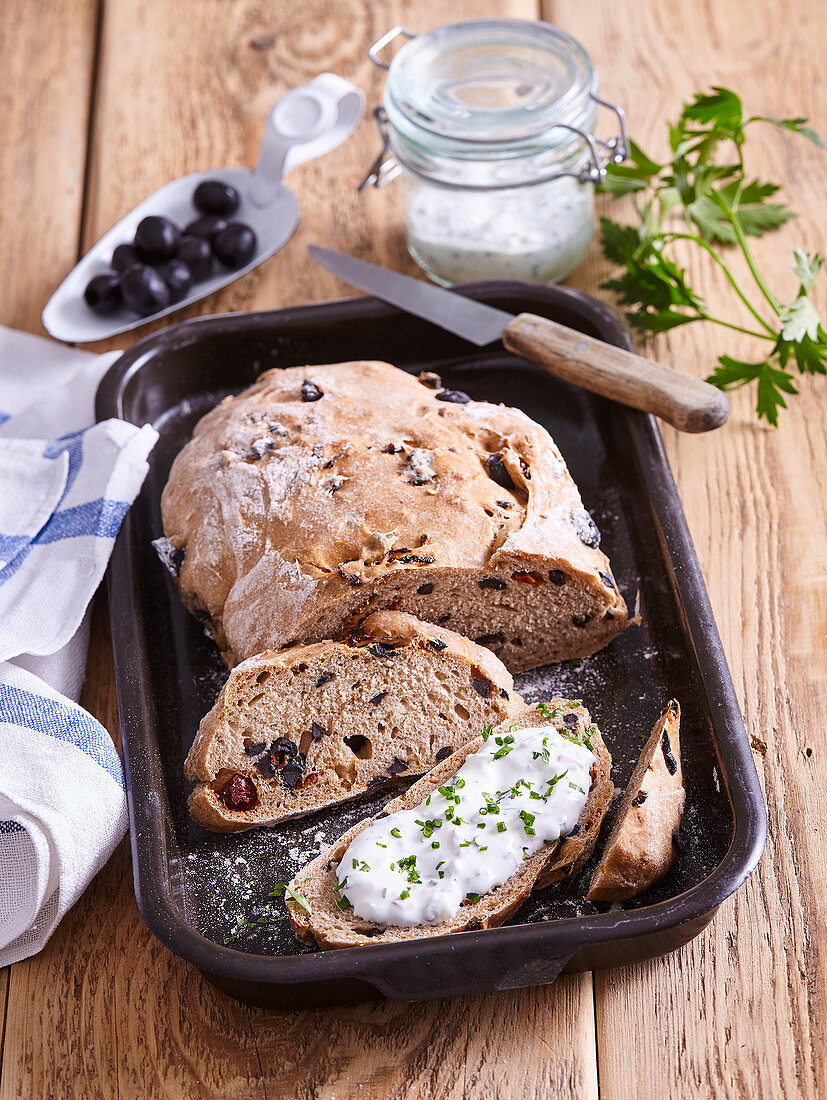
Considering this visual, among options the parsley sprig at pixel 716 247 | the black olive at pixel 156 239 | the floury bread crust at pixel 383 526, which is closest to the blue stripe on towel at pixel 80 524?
the floury bread crust at pixel 383 526

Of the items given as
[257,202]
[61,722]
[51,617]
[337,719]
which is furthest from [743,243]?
[61,722]

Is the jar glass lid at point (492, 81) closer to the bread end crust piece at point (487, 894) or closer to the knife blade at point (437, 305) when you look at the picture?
the knife blade at point (437, 305)

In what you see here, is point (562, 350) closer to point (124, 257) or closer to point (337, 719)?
point (337, 719)

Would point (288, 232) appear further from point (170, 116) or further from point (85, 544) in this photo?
Result: point (85, 544)

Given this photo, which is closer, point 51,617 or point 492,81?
point 51,617

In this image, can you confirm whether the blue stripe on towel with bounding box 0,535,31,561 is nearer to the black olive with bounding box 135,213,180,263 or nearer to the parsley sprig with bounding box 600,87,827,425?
the black olive with bounding box 135,213,180,263
